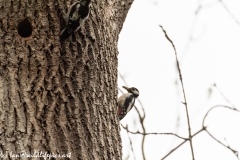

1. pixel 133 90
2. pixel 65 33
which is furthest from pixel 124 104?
pixel 65 33

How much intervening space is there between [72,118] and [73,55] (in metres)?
0.46

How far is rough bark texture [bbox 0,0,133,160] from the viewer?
2.31m

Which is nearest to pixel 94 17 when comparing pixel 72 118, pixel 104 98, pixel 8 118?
pixel 104 98

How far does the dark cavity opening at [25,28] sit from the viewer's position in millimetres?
2539

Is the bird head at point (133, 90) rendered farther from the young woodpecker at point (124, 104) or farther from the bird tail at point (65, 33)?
the bird tail at point (65, 33)

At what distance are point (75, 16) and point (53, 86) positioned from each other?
526mm

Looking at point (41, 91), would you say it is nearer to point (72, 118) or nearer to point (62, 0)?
point (72, 118)

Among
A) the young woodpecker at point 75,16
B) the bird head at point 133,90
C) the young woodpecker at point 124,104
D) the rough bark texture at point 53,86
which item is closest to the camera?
the rough bark texture at point 53,86

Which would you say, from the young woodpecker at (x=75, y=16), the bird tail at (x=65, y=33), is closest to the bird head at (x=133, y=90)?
the young woodpecker at (x=75, y=16)

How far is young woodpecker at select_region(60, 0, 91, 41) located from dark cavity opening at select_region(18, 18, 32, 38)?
0.23 meters


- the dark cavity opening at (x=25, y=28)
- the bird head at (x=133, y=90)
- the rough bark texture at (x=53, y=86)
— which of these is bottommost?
the rough bark texture at (x=53, y=86)

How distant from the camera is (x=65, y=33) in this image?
254 centimetres

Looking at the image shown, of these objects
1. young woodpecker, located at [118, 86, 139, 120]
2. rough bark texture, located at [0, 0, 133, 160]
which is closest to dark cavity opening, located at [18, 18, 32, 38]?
rough bark texture, located at [0, 0, 133, 160]

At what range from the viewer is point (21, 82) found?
239cm
